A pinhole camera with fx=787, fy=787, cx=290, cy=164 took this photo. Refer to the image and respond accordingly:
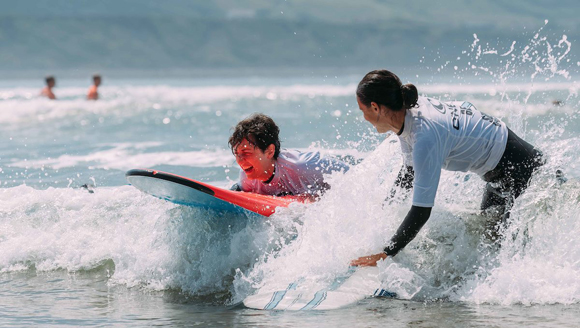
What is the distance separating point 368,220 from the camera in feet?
15.6

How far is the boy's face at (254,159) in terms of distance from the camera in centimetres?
505

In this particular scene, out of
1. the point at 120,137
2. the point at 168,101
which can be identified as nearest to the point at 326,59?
the point at 168,101

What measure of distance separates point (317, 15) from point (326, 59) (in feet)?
43.3

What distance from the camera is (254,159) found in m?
5.09

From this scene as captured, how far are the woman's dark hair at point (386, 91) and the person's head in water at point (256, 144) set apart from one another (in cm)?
117

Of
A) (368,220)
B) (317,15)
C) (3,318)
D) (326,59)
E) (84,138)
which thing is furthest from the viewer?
(317,15)

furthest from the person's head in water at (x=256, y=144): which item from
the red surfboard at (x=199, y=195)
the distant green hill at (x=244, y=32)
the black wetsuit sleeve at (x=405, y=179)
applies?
the distant green hill at (x=244, y=32)

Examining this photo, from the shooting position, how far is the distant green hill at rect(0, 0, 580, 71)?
68.3 meters

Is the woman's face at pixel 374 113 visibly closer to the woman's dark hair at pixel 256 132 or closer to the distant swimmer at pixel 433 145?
the distant swimmer at pixel 433 145

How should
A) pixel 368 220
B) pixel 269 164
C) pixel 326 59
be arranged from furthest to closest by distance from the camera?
pixel 326 59, pixel 269 164, pixel 368 220

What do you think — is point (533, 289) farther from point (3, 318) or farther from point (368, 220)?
point (3, 318)

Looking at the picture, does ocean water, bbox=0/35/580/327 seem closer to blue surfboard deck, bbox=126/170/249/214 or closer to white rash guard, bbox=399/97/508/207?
blue surfboard deck, bbox=126/170/249/214

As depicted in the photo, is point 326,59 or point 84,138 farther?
point 326,59

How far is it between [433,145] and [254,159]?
146 cm
